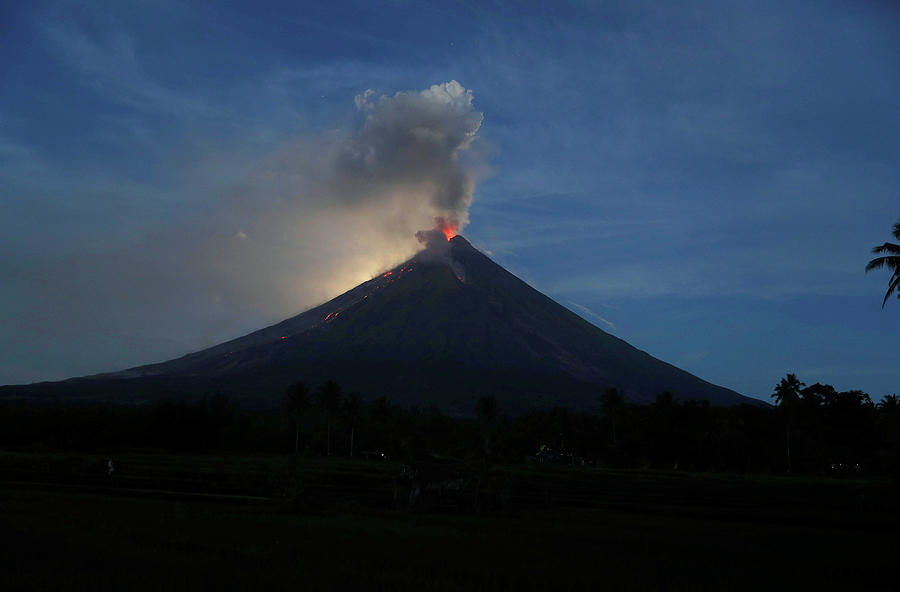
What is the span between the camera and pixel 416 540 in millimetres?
21328

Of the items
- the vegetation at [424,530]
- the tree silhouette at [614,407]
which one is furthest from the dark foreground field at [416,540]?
the tree silhouette at [614,407]

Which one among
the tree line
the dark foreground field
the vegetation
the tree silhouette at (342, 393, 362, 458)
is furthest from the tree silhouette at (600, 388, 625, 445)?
the dark foreground field

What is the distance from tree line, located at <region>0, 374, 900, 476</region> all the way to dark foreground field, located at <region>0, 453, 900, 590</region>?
50725 mm

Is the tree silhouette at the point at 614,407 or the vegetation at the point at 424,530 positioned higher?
the tree silhouette at the point at 614,407

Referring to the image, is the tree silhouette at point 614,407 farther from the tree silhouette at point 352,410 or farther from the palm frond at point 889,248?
the palm frond at point 889,248

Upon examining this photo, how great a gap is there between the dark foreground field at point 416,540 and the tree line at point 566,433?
50.7 metres

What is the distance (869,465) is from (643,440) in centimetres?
2991

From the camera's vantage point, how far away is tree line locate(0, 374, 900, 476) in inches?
3433

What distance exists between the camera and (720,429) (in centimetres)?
9606

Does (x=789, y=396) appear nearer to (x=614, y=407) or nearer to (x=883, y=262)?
(x=614, y=407)

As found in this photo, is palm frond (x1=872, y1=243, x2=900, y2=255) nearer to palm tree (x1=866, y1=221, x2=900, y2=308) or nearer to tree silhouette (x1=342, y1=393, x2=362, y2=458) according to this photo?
palm tree (x1=866, y1=221, x2=900, y2=308)

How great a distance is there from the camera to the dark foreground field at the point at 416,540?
1508 centimetres

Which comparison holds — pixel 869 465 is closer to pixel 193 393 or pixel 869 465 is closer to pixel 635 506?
pixel 635 506

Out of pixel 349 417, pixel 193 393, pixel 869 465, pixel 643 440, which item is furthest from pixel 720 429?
pixel 193 393
